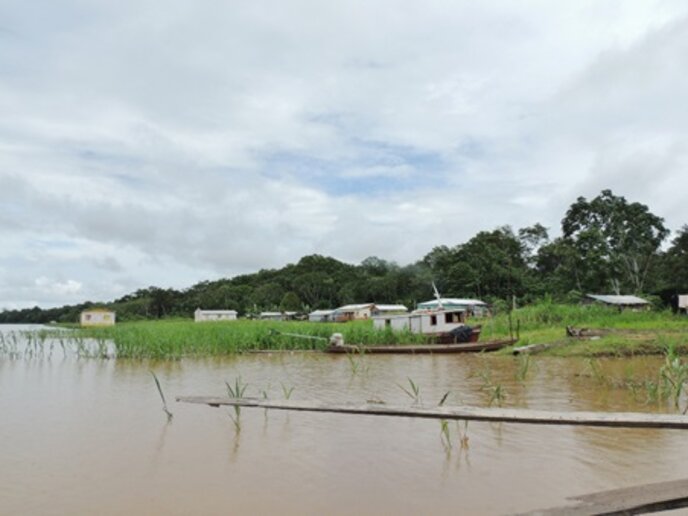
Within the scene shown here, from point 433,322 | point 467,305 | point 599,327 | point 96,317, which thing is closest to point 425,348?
point 433,322

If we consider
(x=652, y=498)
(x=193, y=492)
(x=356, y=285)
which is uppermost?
(x=356, y=285)

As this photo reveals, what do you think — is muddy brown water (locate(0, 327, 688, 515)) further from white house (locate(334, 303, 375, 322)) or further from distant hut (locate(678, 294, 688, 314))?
white house (locate(334, 303, 375, 322))

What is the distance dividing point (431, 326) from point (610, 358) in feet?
26.9

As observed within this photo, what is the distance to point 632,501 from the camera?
9.17ft

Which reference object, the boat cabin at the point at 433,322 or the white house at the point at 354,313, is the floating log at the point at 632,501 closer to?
the boat cabin at the point at 433,322

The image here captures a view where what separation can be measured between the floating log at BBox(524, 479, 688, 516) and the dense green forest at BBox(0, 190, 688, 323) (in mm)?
29745

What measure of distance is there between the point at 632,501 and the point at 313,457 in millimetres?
3622

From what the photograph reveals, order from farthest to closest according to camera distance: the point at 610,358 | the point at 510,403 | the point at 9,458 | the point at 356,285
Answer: the point at 356,285 < the point at 610,358 < the point at 510,403 < the point at 9,458

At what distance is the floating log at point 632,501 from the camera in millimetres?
2688

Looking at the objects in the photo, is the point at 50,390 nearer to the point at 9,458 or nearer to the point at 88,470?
the point at 9,458

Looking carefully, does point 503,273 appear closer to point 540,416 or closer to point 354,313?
point 354,313

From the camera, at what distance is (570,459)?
18.3 ft

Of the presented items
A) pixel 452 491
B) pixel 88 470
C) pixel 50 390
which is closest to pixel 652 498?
pixel 452 491

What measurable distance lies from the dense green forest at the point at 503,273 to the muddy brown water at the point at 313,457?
25552 millimetres
